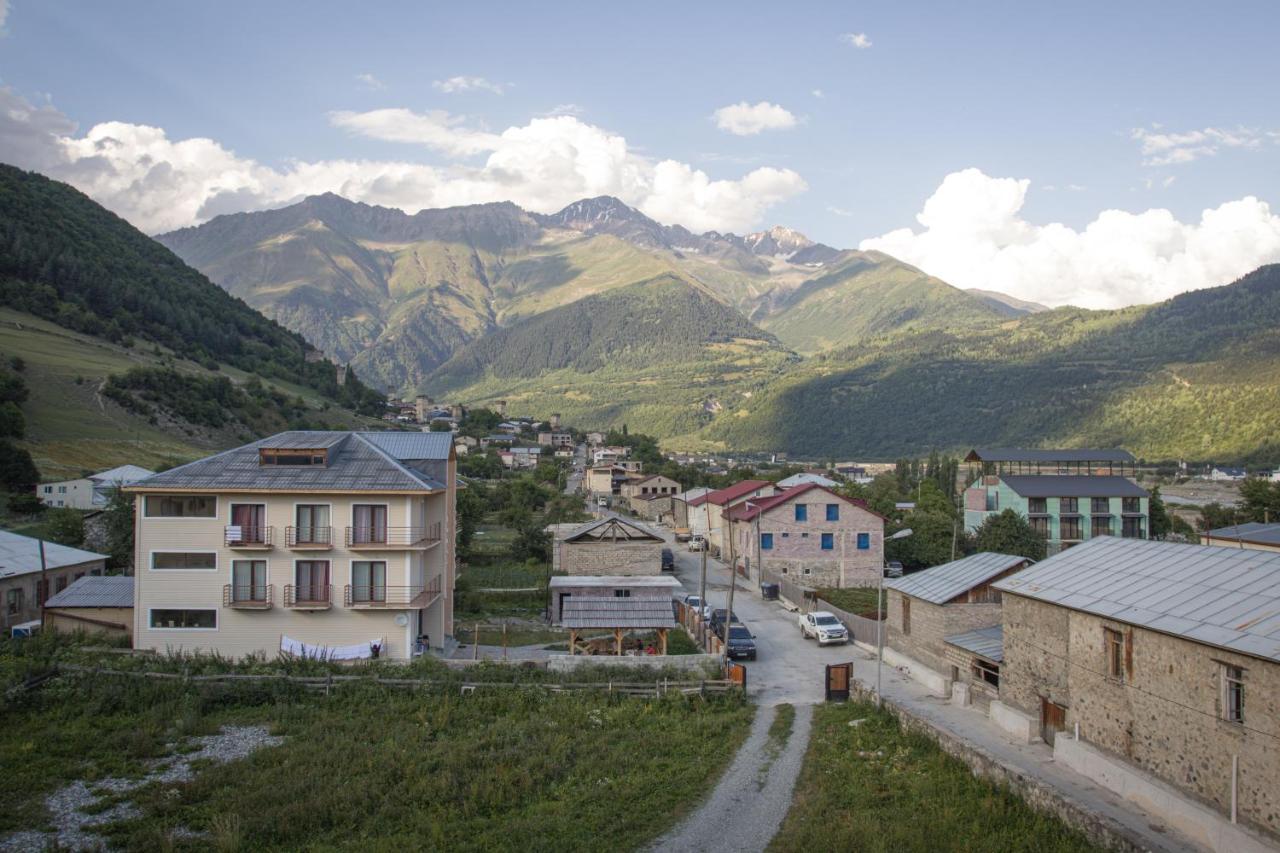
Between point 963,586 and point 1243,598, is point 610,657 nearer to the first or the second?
point 963,586

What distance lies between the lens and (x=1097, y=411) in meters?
153

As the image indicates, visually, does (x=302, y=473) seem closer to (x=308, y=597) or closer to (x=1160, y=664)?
(x=308, y=597)

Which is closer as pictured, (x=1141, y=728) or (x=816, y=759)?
(x=1141, y=728)

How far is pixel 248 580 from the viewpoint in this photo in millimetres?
27375

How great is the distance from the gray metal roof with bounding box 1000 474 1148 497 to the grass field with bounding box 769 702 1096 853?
51.8m

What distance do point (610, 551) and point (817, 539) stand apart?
1223 cm

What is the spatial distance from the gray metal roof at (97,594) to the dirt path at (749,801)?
66.2 feet

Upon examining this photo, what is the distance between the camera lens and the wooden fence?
22969 millimetres

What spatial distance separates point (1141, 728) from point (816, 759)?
19.8 feet

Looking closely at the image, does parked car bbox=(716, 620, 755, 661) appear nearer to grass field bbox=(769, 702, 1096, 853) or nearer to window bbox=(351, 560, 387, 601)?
grass field bbox=(769, 702, 1096, 853)

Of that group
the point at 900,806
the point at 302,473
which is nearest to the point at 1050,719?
the point at 900,806

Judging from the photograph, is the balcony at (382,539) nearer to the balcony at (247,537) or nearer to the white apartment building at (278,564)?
the white apartment building at (278,564)

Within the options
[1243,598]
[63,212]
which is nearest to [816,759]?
[1243,598]

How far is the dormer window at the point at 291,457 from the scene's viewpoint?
28.5 m
